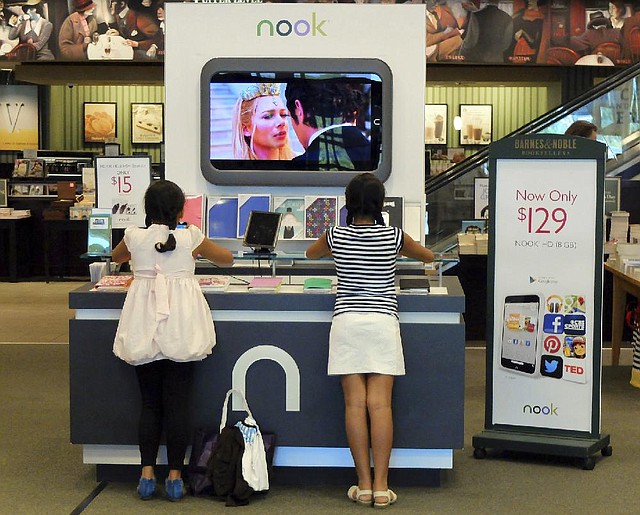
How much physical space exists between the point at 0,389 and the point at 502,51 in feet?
25.3

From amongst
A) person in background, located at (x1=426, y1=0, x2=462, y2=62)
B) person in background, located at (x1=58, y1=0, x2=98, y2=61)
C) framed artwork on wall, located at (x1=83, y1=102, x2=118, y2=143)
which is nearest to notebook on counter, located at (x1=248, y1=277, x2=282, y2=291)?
person in background, located at (x1=426, y1=0, x2=462, y2=62)

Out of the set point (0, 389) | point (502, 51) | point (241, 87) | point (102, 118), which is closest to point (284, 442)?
point (241, 87)

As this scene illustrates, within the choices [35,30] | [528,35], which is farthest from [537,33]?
[35,30]

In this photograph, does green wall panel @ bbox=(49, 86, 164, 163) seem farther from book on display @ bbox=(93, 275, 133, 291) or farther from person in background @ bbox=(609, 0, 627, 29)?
book on display @ bbox=(93, 275, 133, 291)

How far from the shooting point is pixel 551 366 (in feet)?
18.0

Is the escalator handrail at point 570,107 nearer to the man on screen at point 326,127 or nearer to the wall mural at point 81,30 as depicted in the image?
the wall mural at point 81,30

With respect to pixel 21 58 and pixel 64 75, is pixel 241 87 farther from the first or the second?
pixel 64 75

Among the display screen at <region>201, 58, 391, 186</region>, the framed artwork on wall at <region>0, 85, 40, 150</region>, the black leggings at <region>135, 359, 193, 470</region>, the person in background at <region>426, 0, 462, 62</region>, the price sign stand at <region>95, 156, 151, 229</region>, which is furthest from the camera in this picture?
the framed artwork on wall at <region>0, 85, 40, 150</region>

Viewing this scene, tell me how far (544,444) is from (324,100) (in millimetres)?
2157

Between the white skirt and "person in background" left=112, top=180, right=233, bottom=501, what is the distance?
0.55 metres

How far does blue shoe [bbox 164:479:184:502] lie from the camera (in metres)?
4.74

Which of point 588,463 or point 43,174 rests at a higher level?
point 43,174

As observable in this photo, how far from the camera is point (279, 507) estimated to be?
4.69 meters

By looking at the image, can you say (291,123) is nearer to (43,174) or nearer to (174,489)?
(174,489)
